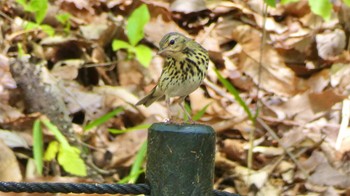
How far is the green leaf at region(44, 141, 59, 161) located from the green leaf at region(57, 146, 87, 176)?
4 centimetres

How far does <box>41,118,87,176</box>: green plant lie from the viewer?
470 centimetres

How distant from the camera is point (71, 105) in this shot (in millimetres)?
5410

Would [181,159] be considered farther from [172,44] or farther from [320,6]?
[320,6]

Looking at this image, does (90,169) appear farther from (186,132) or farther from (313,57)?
(186,132)

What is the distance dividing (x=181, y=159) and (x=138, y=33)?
11.6 ft

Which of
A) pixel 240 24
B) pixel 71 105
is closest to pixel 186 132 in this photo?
pixel 71 105

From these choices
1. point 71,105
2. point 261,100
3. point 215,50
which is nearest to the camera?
point 71,105

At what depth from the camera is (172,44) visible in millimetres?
2887

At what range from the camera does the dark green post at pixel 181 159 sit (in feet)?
6.18

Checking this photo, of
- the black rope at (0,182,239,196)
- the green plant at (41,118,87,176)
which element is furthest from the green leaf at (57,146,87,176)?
the black rope at (0,182,239,196)

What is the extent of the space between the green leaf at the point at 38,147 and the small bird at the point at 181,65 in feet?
5.89

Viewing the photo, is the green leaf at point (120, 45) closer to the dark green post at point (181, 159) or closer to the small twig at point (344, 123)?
the small twig at point (344, 123)

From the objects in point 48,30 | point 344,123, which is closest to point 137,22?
point 48,30

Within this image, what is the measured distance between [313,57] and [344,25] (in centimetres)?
42
